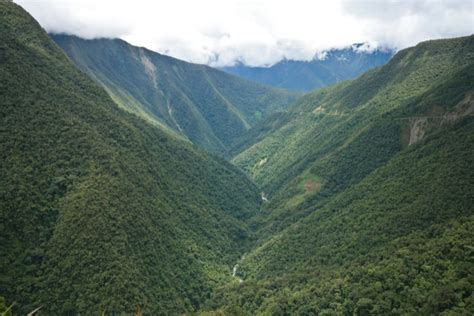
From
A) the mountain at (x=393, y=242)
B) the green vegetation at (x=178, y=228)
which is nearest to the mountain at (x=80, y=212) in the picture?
the green vegetation at (x=178, y=228)

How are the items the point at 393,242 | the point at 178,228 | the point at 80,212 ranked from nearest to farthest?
the point at 393,242 < the point at 80,212 < the point at 178,228

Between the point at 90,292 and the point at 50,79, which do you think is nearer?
the point at 90,292

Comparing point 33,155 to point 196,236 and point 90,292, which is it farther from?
point 196,236

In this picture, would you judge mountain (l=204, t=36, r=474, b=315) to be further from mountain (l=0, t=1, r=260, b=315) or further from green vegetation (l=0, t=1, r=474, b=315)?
mountain (l=0, t=1, r=260, b=315)

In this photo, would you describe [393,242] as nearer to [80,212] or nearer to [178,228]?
[178,228]

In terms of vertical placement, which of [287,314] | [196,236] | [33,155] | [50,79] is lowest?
[287,314]

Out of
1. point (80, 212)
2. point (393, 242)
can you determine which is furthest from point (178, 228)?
point (393, 242)

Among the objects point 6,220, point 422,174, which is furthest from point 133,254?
point 422,174

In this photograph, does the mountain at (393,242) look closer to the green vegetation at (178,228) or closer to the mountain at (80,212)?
the green vegetation at (178,228)
